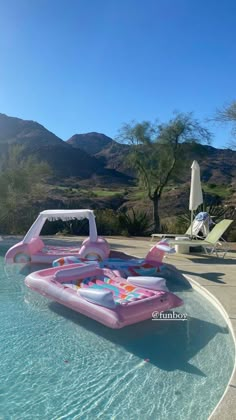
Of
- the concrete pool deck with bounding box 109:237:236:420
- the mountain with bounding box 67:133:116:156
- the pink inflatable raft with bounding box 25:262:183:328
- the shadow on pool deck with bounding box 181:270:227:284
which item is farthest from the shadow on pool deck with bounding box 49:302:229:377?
the mountain with bounding box 67:133:116:156

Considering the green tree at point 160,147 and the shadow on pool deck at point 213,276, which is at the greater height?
the green tree at point 160,147

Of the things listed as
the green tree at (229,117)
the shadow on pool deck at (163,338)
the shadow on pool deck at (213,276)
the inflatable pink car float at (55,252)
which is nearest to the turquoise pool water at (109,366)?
the shadow on pool deck at (163,338)

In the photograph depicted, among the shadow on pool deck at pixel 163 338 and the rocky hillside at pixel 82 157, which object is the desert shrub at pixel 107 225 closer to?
the shadow on pool deck at pixel 163 338

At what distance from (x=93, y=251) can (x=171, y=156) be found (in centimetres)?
1094

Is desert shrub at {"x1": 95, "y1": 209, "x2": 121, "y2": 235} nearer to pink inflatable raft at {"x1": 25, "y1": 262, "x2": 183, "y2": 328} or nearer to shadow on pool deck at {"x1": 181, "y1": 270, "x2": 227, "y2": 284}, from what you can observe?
shadow on pool deck at {"x1": 181, "y1": 270, "x2": 227, "y2": 284}

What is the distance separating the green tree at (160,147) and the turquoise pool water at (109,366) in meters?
13.0

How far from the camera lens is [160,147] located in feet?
61.7

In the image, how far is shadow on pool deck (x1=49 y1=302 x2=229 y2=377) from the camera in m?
4.41

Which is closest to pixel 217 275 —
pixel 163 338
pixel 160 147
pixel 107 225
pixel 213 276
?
pixel 213 276

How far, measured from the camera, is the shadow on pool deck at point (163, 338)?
174 inches

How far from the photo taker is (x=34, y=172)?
17.8m

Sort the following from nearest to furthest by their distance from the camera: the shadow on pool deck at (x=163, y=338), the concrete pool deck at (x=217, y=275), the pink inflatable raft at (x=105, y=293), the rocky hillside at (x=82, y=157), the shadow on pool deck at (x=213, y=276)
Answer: the concrete pool deck at (x=217, y=275) → the shadow on pool deck at (x=163, y=338) → the pink inflatable raft at (x=105, y=293) → the shadow on pool deck at (x=213, y=276) → the rocky hillside at (x=82, y=157)

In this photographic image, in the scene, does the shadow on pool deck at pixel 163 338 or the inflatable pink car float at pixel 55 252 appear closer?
the shadow on pool deck at pixel 163 338

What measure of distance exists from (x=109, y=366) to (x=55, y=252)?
5.68 meters
